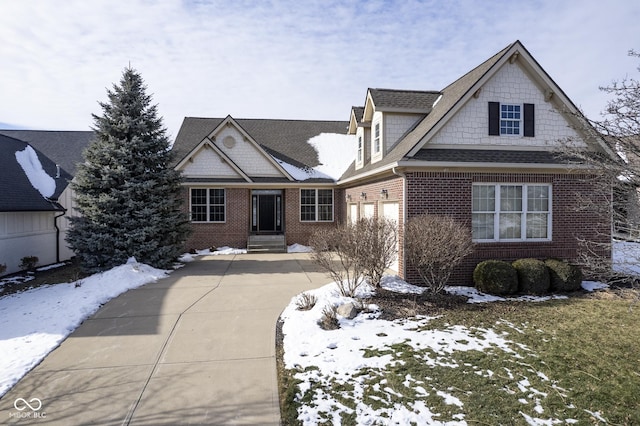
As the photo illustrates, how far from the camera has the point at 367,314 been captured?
7277 millimetres

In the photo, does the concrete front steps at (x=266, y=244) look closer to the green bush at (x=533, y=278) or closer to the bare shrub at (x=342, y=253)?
the bare shrub at (x=342, y=253)

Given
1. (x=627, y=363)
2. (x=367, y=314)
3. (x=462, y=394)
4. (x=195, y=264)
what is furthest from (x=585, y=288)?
(x=195, y=264)

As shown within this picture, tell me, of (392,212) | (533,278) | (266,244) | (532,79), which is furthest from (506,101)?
(266,244)

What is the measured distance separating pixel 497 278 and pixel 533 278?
1.03 meters

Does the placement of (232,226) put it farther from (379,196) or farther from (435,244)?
(435,244)

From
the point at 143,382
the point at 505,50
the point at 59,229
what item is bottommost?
the point at 143,382

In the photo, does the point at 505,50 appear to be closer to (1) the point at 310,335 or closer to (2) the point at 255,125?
(1) the point at 310,335

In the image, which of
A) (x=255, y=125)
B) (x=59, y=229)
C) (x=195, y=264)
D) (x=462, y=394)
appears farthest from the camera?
(x=255, y=125)

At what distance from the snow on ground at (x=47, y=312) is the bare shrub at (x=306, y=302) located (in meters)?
4.46

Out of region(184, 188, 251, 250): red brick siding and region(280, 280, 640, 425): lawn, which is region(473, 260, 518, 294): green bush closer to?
region(280, 280, 640, 425): lawn

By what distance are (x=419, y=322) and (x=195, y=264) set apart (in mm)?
9570

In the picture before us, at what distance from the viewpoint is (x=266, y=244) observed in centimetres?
1702

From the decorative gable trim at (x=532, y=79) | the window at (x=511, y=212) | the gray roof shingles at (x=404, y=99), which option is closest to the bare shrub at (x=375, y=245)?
the decorative gable trim at (x=532, y=79)

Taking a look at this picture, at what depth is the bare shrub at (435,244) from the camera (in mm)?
8320
